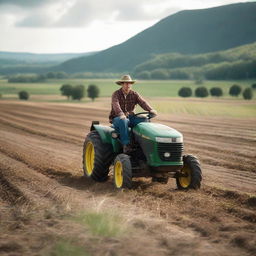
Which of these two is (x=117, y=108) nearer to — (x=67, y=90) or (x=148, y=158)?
(x=148, y=158)

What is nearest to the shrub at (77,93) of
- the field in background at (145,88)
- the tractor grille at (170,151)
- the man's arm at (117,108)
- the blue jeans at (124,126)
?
the field in background at (145,88)

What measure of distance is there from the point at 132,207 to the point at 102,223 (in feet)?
3.93

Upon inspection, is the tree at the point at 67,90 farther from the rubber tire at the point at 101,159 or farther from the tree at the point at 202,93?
the rubber tire at the point at 101,159

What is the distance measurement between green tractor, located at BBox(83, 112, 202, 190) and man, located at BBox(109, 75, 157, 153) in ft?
0.45

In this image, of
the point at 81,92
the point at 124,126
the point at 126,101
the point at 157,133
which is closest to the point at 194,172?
→ the point at 157,133

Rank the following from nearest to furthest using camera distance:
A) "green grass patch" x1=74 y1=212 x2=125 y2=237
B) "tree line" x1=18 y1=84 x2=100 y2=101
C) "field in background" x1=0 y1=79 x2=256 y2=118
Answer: "green grass patch" x1=74 y1=212 x2=125 y2=237 < "field in background" x1=0 y1=79 x2=256 y2=118 < "tree line" x1=18 y1=84 x2=100 y2=101

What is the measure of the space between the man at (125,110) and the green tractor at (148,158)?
14 cm

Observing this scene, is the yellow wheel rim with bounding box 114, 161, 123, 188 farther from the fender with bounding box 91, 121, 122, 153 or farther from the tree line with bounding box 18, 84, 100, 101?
the tree line with bounding box 18, 84, 100, 101

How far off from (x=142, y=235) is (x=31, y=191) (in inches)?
132

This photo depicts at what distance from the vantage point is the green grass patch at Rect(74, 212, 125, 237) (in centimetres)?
580

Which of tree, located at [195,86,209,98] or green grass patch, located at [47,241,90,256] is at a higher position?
green grass patch, located at [47,241,90,256]

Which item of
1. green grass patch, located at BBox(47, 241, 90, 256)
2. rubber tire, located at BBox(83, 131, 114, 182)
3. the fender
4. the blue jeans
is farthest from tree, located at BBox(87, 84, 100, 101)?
green grass patch, located at BBox(47, 241, 90, 256)

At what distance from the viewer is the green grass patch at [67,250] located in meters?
5.09

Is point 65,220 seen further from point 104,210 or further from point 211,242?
point 211,242
